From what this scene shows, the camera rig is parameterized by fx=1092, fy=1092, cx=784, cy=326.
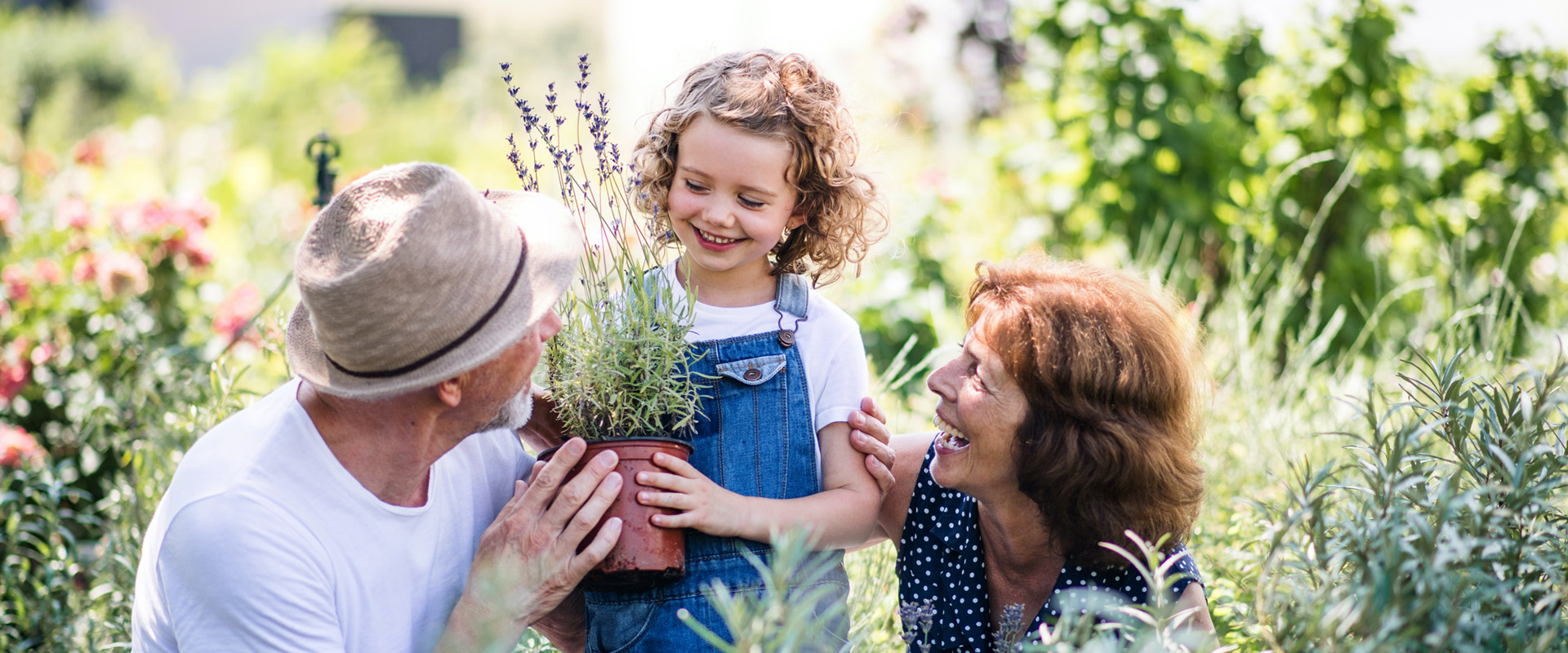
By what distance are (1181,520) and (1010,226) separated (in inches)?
124

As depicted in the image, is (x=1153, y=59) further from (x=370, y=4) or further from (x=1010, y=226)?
(x=370, y=4)

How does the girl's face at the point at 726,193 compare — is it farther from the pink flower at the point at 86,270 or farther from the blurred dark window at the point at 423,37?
the blurred dark window at the point at 423,37

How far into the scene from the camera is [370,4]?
1788 cm

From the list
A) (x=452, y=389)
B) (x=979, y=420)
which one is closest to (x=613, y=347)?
(x=452, y=389)

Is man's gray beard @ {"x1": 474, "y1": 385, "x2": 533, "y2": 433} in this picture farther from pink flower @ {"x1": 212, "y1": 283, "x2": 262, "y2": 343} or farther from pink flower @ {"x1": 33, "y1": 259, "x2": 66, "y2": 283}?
pink flower @ {"x1": 33, "y1": 259, "x2": 66, "y2": 283}

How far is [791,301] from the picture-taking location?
83.0 inches

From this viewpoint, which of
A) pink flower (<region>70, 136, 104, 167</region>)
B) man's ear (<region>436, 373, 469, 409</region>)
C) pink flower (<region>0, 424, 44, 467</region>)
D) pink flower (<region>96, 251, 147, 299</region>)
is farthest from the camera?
pink flower (<region>70, 136, 104, 167</region>)

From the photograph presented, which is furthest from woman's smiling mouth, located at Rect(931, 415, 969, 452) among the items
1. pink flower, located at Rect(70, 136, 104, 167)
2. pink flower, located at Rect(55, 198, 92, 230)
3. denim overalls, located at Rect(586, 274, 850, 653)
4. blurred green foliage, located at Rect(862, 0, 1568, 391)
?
pink flower, located at Rect(70, 136, 104, 167)

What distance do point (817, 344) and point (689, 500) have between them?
46 centimetres

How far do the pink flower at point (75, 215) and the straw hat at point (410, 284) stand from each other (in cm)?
303

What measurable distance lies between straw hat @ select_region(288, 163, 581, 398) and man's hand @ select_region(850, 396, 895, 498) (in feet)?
2.06

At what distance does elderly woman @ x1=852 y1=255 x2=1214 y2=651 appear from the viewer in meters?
1.95

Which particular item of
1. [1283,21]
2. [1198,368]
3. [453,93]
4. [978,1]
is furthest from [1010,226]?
[453,93]

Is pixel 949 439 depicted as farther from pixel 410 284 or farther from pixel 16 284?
pixel 16 284
